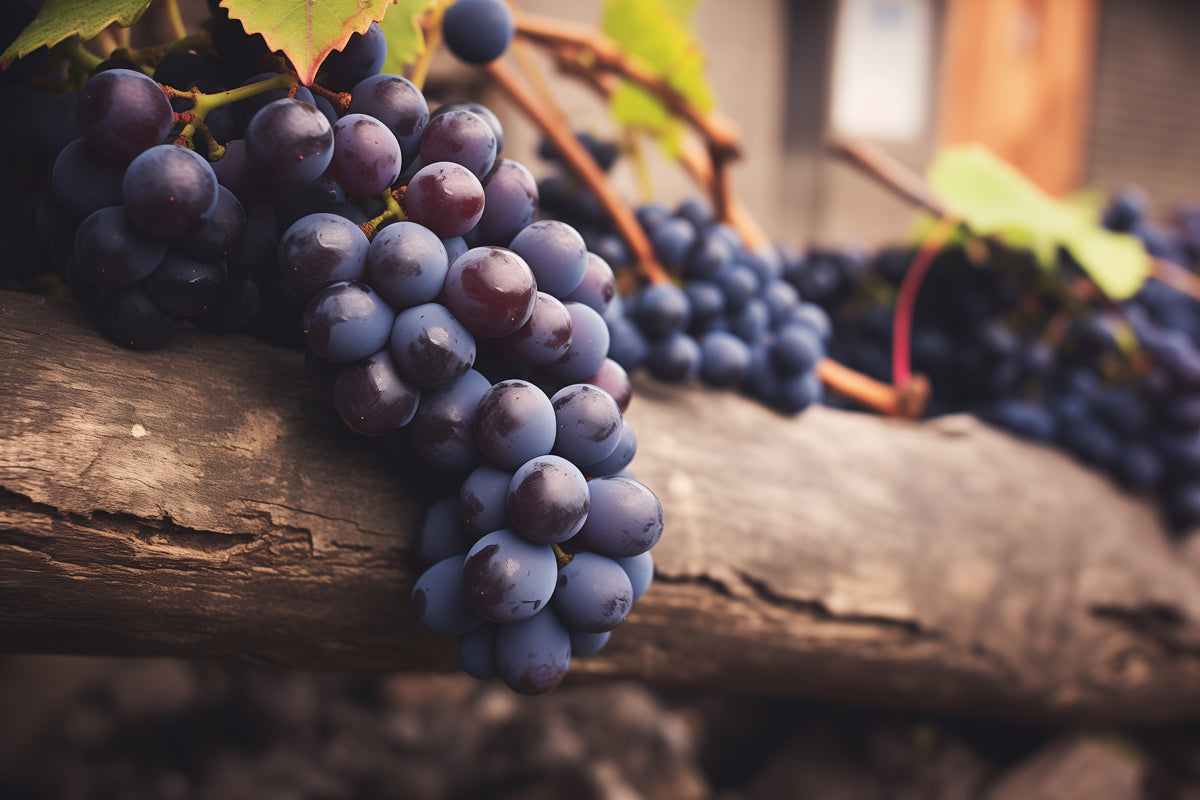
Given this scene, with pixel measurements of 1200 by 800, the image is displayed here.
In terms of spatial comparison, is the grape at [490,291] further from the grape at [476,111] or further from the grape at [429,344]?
the grape at [476,111]

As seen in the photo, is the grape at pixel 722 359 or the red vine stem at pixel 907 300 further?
the red vine stem at pixel 907 300

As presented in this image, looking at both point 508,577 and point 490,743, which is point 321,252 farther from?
point 490,743

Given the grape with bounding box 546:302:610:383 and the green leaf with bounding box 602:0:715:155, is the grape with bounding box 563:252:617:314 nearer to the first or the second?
the grape with bounding box 546:302:610:383

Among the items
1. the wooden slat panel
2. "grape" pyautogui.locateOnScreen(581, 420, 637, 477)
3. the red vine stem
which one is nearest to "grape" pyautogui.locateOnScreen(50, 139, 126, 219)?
"grape" pyautogui.locateOnScreen(581, 420, 637, 477)

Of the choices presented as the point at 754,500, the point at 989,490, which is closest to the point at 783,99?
the point at 989,490

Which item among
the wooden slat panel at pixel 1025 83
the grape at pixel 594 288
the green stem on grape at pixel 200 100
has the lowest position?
the grape at pixel 594 288

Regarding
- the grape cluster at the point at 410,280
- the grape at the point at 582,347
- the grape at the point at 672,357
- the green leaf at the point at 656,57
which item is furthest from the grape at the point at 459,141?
the green leaf at the point at 656,57

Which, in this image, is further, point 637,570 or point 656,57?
point 656,57

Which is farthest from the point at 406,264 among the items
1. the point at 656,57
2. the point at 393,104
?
the point at 656,57
